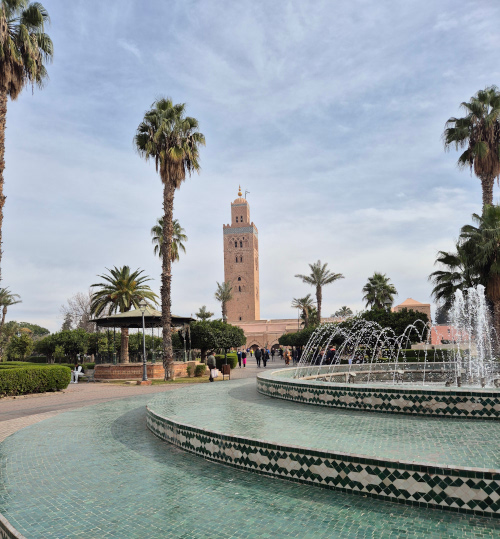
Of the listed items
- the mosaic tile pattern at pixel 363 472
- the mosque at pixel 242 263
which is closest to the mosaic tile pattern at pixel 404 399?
the mosaic tile pattern at pixel 363 472

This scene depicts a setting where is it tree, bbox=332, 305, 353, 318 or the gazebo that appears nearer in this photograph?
the gazebo

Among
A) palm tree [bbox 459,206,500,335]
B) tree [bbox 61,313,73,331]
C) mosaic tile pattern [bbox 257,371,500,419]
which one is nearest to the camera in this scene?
mosaic tile pattern [bbox 257,371,500,419]

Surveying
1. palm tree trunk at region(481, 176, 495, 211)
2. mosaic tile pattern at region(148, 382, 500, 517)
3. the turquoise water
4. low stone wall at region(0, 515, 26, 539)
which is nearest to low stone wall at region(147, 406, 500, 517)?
mosaic tile pattern at region(148, 382, 500, 517)

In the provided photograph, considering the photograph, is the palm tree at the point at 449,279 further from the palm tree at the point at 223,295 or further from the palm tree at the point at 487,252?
the palm tree at the point at 223,295

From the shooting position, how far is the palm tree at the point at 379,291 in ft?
141

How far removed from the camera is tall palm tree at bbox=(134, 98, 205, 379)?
19531 mm

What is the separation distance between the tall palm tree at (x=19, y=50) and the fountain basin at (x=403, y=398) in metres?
12.8

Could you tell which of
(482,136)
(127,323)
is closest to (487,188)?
(482,136)

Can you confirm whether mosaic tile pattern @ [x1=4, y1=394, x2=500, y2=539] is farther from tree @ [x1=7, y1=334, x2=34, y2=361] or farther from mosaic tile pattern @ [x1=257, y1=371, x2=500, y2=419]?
tree @ [x1=7, y1=334, x2=34, y2=361]

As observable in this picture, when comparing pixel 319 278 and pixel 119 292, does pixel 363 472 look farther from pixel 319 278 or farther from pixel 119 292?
pixel 319 278

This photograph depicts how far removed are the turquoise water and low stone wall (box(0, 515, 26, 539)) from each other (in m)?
2.22

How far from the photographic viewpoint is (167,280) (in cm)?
1962

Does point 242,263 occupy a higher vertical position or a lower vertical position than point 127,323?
higher

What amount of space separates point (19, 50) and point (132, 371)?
14.9 meters
